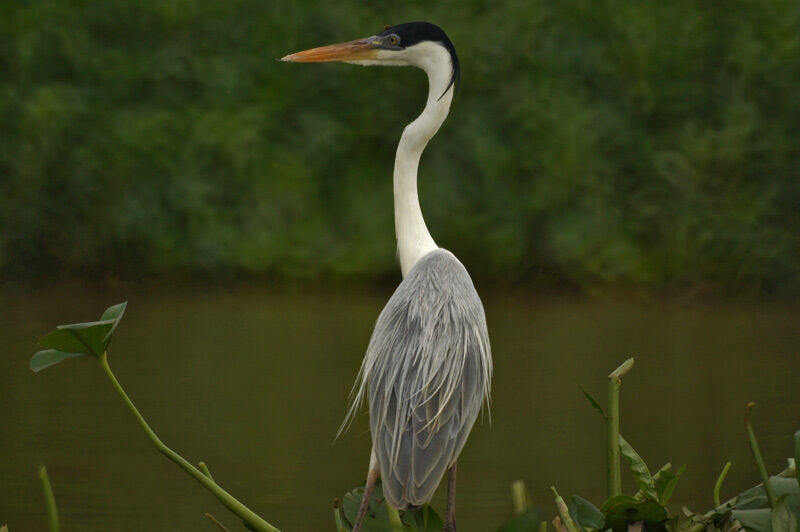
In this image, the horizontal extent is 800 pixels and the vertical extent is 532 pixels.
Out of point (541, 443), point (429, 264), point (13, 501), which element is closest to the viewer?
point (429, 264)

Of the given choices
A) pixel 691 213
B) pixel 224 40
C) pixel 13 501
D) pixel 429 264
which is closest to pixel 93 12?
pixel 224 40

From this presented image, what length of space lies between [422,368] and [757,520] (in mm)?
740

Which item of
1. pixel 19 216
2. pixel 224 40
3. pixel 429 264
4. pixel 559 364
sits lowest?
pixel 559 364

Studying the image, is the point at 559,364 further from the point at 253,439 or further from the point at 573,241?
the point at 573,241

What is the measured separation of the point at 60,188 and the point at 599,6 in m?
3.64

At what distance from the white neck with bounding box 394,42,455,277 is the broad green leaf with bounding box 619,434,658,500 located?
782 millimetres

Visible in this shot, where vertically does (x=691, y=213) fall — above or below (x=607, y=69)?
below

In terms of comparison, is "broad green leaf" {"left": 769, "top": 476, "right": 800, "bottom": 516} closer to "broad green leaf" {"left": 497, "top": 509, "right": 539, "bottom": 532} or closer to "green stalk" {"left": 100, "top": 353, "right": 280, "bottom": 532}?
"broad green leaf" {"left": 497, "top": 509, "right": 539, "bottom": 532}

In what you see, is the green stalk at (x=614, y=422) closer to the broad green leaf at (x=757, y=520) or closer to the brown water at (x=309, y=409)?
the broad green leaf at (x=757, y=520)

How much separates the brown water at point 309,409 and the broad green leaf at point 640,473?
123cm

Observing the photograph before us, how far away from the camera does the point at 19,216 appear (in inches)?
274

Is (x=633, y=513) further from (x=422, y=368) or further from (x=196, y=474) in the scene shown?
(x=196, y=474)

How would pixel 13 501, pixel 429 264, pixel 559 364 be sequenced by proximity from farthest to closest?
pixel 559 364
pixel 13 501
pixel 429 264

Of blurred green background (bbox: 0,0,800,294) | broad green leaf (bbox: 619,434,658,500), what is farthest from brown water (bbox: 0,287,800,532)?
broad green leaf (bbox: 619,434,658,500)
